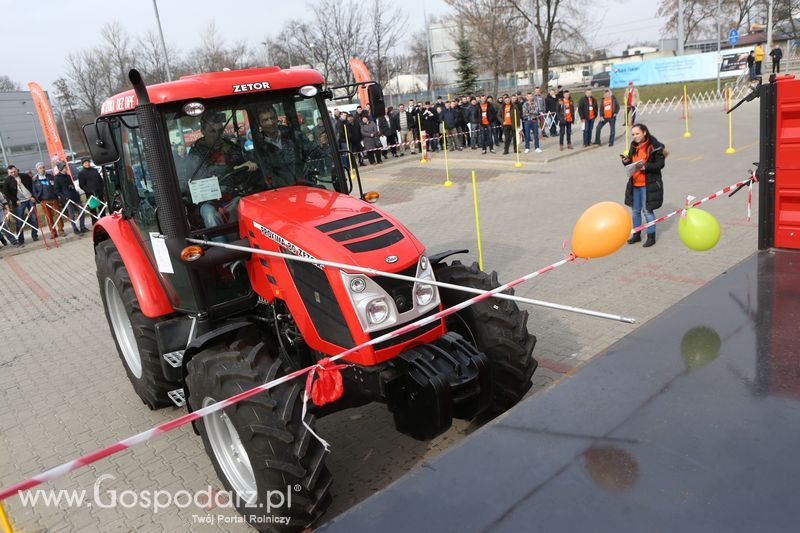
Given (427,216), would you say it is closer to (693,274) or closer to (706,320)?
(693,274)

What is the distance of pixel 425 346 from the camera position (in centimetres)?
394

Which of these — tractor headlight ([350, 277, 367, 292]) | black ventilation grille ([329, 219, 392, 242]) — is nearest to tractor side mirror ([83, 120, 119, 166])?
black ventilation grille ([329, 219, 392, 242])

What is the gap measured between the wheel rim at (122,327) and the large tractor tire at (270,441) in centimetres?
262

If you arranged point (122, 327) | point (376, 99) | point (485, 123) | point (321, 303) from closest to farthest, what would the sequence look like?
point (321, 303) → point (376, 99) → point (122, 327) → point (485, 123)

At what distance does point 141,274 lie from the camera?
515 centimetres

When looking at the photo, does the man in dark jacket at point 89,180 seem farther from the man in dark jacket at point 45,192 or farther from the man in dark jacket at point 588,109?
the man in dark jacket at point 588,109

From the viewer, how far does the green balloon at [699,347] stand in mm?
3377

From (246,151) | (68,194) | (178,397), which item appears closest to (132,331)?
(178,397)

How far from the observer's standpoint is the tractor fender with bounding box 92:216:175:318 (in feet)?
16.5

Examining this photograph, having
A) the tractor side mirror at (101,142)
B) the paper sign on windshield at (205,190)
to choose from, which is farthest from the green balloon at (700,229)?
the tractor side mirror at (101,142)

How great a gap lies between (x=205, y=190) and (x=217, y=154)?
0.29 m

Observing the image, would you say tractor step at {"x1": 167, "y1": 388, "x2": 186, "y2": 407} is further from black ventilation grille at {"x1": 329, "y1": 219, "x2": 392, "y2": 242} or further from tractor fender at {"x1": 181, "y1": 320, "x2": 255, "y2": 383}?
black ventilation grille at {"x1": 329, "y1": 219, "x2": 392, "y2": 242}

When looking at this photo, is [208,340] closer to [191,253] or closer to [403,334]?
[191,253]

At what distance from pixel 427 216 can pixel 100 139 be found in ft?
29.5
